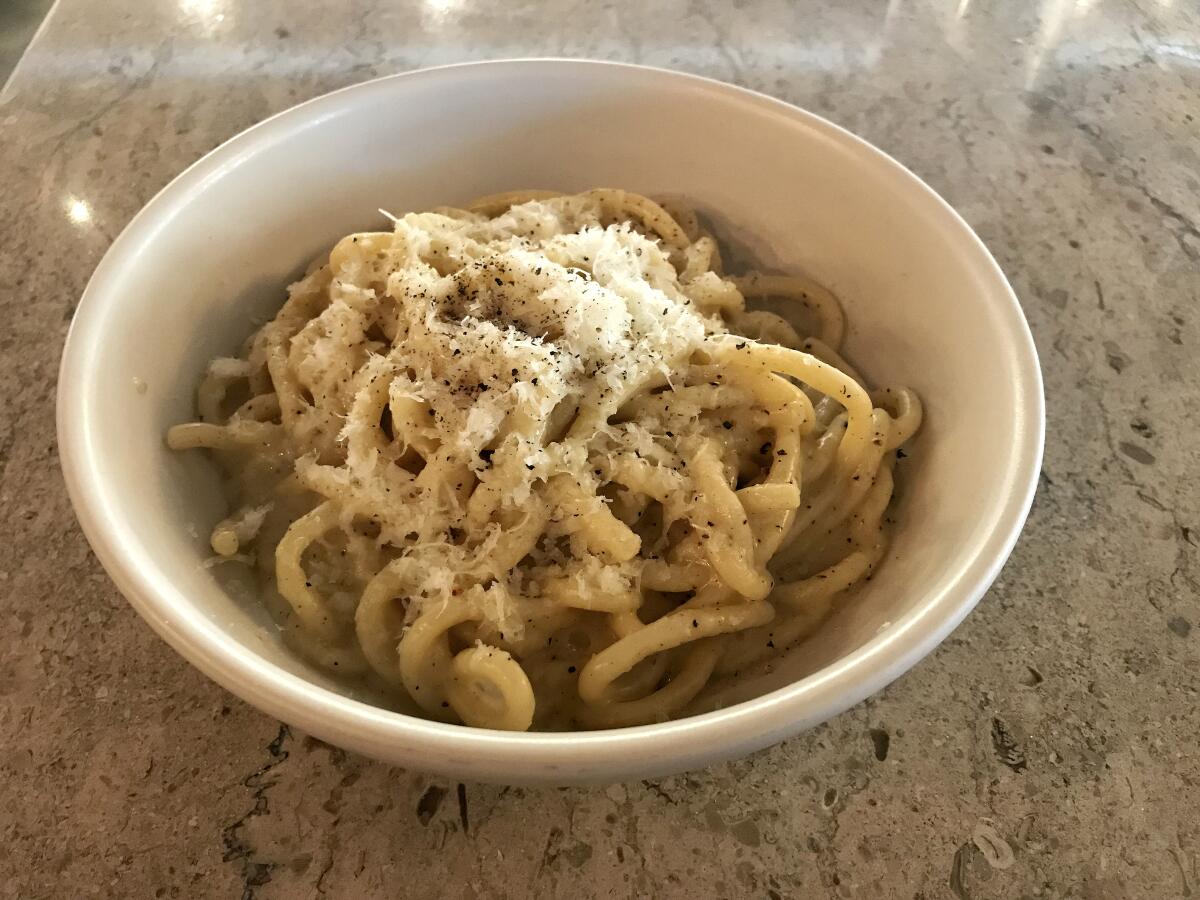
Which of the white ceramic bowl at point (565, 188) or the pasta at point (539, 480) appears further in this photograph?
the pasta at point (539, 480)

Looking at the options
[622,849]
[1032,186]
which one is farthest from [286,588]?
[1032,186]

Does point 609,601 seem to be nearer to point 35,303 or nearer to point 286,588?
point 286,588

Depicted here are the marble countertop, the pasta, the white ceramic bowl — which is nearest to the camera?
the white ceramic bowl

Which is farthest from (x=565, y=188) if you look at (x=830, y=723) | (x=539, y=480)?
(x=830, y=723)

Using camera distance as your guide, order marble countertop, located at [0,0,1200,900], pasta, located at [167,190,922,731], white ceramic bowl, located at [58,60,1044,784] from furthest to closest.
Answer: pasta, located at [167,190,922,731] → marble countertop, located at [0,0,1200,900] → white ceramic bowl, located at [58,60,1044,784]

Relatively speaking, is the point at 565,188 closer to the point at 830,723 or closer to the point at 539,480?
the point at 539,480
